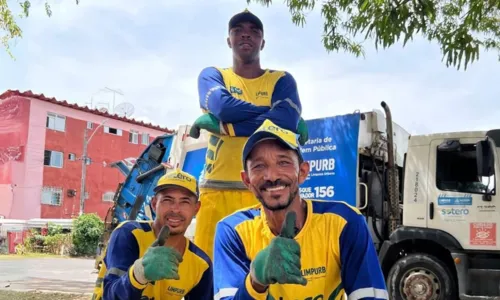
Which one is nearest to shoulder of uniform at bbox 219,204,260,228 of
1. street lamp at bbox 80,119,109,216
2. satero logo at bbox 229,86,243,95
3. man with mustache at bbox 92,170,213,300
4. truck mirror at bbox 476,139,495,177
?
man with mustache at bbox 92,170,213,300

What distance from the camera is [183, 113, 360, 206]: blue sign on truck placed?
7.81m

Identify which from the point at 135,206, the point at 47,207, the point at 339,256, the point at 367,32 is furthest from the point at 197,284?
the point at 47,207

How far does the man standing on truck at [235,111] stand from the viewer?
3.17 metres

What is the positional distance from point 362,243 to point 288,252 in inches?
20.4

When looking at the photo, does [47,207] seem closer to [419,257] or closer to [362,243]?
[419,257]

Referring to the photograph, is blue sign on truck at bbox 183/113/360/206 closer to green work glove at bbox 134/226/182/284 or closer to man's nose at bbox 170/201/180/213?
man's nose at bbox 170/201/180/213

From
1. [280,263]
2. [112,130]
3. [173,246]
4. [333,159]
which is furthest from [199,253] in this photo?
[112,130]

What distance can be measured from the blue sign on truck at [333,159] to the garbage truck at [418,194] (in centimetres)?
1

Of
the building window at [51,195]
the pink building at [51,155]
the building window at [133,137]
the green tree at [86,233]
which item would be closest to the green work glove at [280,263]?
the green tree at [86,233]

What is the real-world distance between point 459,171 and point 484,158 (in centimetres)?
61

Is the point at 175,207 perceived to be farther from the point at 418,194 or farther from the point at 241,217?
the point at 418,194

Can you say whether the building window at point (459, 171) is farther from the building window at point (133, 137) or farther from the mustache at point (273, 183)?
the building window at point (133, 137)

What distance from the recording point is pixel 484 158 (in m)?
6.67

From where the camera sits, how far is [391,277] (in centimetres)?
735
